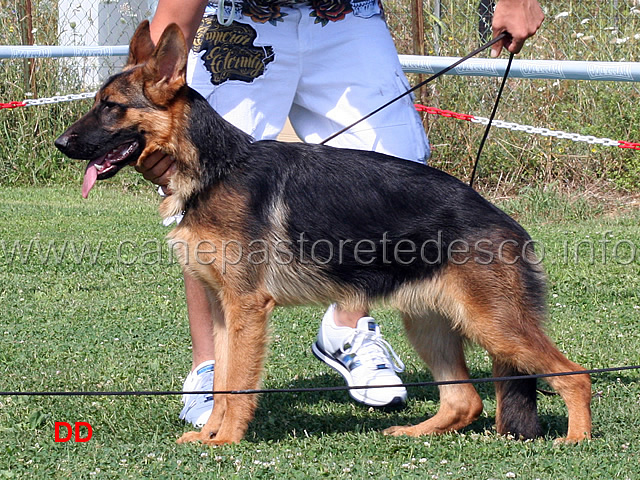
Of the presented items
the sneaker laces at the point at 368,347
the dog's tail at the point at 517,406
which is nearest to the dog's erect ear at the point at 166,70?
the sneaker laces at the point at 368,347

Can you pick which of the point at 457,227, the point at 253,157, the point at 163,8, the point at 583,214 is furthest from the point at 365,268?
the point at 583,214

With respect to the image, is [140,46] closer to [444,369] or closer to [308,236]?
[308,236]

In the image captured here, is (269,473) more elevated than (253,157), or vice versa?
(253,157)

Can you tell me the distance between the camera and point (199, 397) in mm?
3824

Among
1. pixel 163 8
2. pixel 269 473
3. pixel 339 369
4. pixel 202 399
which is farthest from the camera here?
pixel 339 369

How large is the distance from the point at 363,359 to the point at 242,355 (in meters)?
0.98

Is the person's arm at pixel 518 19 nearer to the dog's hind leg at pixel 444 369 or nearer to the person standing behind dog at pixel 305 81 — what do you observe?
the person standing behind dog at pixel 305 81

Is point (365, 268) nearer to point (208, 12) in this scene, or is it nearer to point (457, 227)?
point (457, 227)

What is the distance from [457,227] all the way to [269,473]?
1.22m

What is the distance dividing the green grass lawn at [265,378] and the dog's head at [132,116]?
3.59ft

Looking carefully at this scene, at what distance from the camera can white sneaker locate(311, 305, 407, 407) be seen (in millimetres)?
4047

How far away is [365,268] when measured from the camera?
11.3 ft

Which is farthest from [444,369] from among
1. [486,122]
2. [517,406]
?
[486,122]

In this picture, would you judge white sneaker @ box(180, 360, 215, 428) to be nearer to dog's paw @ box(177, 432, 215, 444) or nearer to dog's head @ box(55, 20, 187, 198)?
dog's paw @ box(177, 432, 215, 444)
